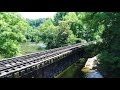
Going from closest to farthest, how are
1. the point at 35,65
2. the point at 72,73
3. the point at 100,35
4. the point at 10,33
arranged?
the point at 35,65
the point at 10,33
the point at 100,35
the point at 72,73

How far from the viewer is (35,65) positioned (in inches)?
850

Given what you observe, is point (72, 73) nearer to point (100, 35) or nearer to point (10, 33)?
point (100, 35)

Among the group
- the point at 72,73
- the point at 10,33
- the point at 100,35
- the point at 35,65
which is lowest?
the point at 72,73

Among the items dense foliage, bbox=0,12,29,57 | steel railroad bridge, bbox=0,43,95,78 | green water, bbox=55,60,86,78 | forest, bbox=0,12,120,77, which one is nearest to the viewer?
steel railroad bridge, bbox=0,43,95,78

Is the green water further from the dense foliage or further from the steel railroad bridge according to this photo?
the dense foliage

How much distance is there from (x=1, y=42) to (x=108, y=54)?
38.6 feet

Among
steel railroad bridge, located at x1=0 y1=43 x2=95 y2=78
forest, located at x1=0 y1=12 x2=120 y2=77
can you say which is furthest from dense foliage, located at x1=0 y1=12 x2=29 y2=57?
steel railroad bridge, located at x1=0 y1=43 x2=95 y2=78

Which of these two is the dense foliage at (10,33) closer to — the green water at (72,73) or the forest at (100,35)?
the forest at (100,35)

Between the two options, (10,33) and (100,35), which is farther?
(100,35)

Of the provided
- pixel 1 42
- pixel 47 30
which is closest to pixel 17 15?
pixel 1 42

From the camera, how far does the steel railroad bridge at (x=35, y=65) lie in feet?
60.7

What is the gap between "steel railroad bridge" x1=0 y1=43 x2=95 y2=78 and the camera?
60.7 feet

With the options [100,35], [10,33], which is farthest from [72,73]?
[10,33]
